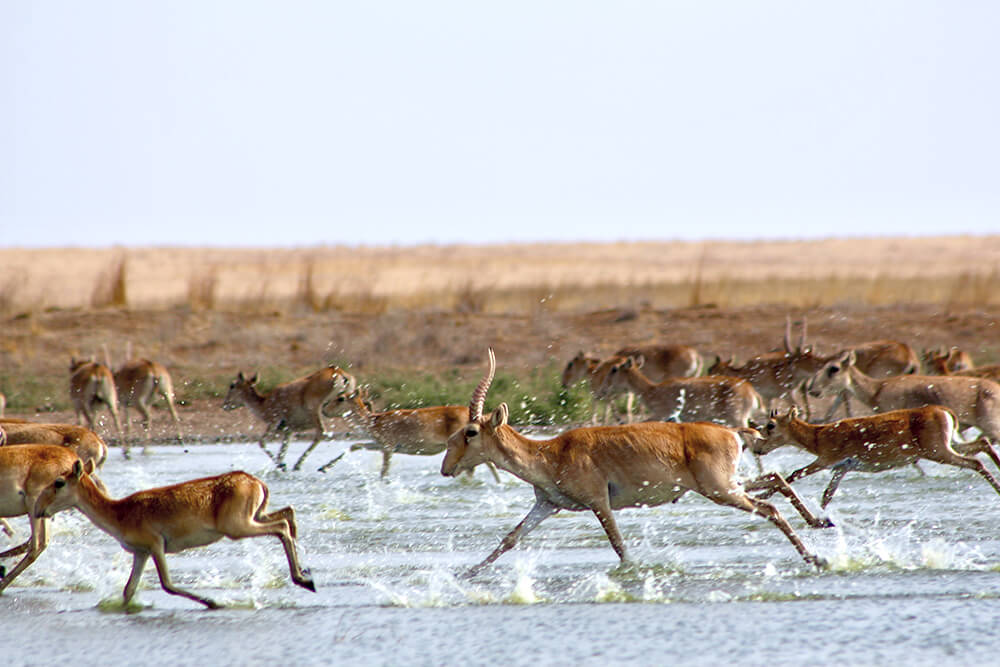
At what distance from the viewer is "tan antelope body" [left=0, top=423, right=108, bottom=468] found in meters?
13.6

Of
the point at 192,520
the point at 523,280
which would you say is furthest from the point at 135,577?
the point at 523,280

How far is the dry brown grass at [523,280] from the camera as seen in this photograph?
3844cm

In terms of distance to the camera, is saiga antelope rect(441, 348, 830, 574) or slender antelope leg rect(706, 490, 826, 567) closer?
slender antelope leg rect(706, 490, 826, 567)

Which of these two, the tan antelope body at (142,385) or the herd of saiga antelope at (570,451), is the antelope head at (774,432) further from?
the tan antelope body at (142,385)

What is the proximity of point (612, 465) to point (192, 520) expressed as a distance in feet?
10.1

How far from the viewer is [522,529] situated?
34.2ft

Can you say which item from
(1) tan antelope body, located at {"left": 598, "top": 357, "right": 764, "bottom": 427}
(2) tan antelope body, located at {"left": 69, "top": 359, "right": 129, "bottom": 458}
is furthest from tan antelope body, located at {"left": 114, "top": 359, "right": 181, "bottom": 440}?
(1) tan antelope body, located at {"left": 598, "top": 357, "right": 764, "bottom": 427}

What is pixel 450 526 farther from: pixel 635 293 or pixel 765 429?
pixel 635 293

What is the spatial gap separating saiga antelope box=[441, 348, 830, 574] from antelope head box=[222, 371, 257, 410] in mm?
10949

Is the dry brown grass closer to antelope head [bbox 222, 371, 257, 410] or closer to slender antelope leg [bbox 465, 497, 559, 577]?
antelope head [bbox 222, 371, 257, 410]

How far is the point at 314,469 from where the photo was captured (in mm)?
18453

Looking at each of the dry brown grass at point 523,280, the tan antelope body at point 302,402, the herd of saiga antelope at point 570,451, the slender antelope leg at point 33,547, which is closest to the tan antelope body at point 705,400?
the herd of saiga antelope at point 570,451

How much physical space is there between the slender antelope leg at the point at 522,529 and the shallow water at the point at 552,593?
159mm

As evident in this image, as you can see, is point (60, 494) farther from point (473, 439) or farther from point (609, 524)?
point (609, 524)
